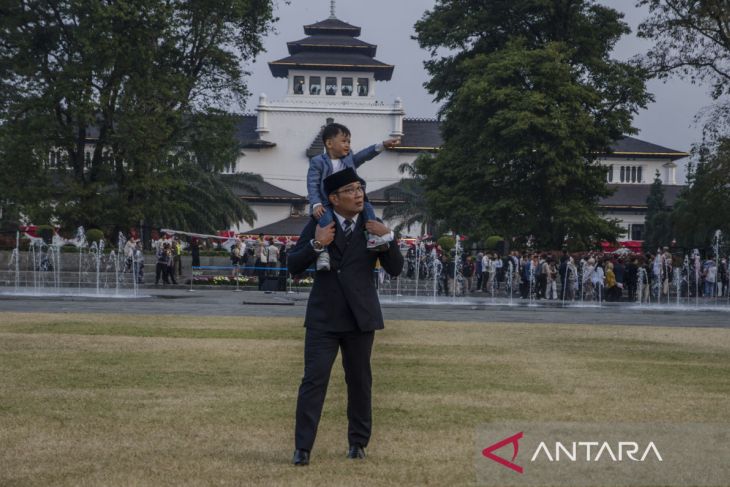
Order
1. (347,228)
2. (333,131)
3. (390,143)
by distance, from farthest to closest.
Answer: (390,143) < (333,131) < (347,228)

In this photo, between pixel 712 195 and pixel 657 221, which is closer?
pixel 712 195

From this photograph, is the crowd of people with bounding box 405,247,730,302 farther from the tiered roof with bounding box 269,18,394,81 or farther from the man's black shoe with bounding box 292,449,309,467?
the tiered roof with bounding box 269,18,394,81

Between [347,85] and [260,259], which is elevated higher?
[347,85]

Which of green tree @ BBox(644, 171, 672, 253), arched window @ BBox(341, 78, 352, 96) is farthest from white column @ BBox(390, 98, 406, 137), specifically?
green tree @ BBox(644, 171, 672, 253)

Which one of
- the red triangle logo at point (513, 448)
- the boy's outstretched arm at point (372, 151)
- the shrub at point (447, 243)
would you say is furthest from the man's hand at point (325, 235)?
the shrub at point (447, 243)

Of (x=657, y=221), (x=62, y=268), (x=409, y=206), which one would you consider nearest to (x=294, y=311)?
(x=62, y=268)

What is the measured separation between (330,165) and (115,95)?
119 feet

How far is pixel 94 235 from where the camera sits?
148ft

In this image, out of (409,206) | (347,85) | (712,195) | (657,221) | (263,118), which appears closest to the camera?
(712,195)

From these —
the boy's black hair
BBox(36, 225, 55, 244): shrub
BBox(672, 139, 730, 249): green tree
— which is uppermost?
BBox(672, 139, 730, 249): green tree

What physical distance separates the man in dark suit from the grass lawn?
318 millimetres

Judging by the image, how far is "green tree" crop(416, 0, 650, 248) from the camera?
44.2 m

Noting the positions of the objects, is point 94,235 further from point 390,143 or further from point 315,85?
point 315,85

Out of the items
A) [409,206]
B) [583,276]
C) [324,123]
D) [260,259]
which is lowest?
[583,276]
